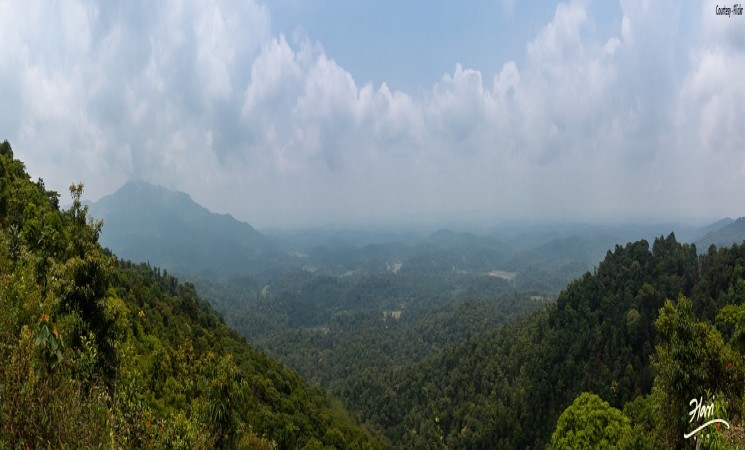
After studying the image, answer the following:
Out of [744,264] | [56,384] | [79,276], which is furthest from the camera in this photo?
[744,264]

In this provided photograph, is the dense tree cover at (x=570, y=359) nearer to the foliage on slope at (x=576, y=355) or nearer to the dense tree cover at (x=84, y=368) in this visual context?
the foliage on slope at (x=576, y=355)

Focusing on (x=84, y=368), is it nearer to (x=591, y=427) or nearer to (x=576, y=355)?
(x=591, y=427)

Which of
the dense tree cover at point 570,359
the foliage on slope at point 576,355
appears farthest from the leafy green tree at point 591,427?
the foliage on slope at point 576,355

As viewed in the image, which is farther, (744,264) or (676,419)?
(744,264)

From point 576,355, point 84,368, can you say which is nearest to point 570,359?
point 576,355

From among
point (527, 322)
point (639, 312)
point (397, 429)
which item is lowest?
point (397, 429)

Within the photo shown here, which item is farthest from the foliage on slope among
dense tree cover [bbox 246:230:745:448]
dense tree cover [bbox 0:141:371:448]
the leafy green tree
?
dense tree cover [bbox 0:141:371:448]

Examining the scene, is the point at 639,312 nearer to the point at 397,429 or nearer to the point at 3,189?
the point at 397,429

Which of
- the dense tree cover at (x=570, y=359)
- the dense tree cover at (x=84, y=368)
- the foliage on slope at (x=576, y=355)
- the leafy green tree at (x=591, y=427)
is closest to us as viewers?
the dense tree cover at (x=84, y=368)

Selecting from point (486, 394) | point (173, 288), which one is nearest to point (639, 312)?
point (486, 394)

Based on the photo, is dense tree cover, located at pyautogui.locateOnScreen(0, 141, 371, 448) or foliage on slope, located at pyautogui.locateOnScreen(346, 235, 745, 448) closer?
dense tree cover, located at pyautogui.locateOnScreen(0, 141, 371, 448)

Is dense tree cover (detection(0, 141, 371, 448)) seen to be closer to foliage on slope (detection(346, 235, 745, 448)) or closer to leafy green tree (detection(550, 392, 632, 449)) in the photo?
leafy green tree (detection(550, 392, 632, 449))
